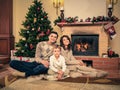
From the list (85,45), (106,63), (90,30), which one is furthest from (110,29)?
(106,63)

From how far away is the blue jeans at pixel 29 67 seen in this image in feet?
11.3

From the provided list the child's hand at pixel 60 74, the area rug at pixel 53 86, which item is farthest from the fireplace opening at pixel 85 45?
the area rug at pixel 53 86

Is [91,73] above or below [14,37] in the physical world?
below

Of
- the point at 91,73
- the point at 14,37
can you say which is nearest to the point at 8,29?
the point at 14,37

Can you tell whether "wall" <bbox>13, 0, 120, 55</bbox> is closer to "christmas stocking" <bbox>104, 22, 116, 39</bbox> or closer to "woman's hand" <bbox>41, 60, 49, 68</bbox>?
"christmas stocking" <bbox>104, 22, 116, 39</bbox>

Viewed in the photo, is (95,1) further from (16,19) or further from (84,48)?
(16,19)

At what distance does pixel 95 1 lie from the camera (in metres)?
5.26

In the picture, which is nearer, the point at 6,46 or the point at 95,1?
the point at 95,1

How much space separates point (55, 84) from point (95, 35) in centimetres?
258

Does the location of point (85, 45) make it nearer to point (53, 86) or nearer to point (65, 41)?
point (65, 41)

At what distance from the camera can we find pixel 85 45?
528 centimetres

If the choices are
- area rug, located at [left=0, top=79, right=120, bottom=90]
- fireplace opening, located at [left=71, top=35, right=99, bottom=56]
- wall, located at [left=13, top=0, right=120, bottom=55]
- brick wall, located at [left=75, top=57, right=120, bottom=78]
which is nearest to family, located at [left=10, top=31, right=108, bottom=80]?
area rug, located at [left=0, top=79, right=120, bottom=90]

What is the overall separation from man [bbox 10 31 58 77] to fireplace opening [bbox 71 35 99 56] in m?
1.55

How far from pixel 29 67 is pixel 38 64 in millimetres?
173
